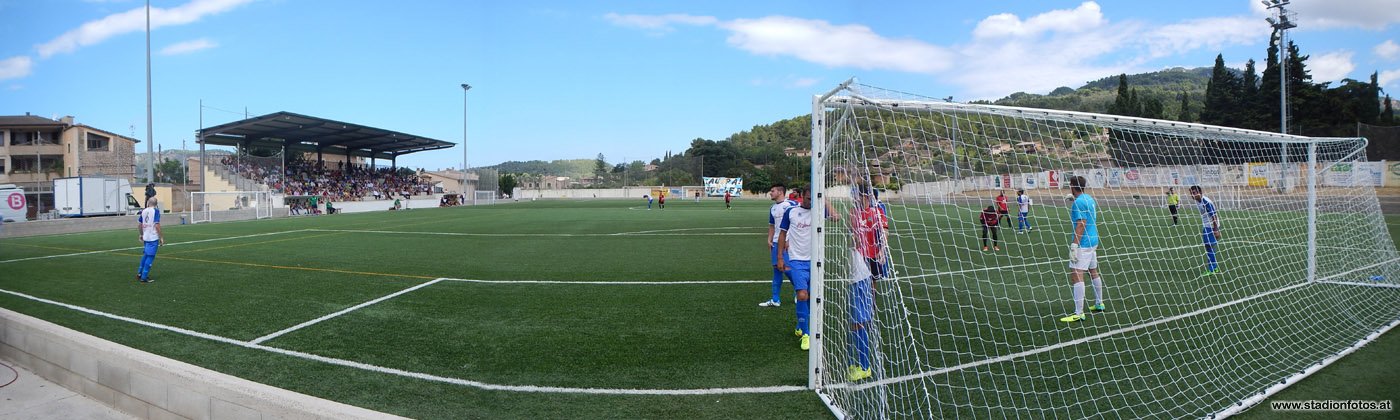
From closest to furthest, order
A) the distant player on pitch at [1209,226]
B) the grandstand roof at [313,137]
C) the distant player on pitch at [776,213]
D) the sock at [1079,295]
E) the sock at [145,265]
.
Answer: the distant player on pitch at [776,213] → the sock at [1079,295] → the distant player on pitch at [1209,226] → the sock at [145,265] → the grandstand roof at [313,137]

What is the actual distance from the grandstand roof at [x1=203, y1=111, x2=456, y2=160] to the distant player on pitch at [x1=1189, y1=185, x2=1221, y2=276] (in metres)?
44.0

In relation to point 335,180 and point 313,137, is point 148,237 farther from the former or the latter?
point 335,180

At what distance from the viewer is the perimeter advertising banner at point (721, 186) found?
76.6 m

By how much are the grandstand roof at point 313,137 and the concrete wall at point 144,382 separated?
128 ft

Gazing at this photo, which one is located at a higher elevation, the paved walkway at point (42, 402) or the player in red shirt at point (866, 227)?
the player in red shirt at point (866, 227)

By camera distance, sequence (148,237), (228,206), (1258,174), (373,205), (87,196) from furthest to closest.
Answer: (373,205)
(228,206)
(87,196)
(1258,174)
(148,237)

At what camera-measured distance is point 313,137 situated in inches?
1935

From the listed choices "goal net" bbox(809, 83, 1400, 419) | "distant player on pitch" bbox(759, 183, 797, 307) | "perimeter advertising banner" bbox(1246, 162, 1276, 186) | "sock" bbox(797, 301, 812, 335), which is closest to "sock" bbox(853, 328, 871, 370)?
"goal net" bbox(809, 83, 1400, 419)

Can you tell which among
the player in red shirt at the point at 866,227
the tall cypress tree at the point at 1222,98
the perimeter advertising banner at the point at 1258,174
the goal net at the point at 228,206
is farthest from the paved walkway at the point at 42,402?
the tall cypress tree at the point at 1222,98

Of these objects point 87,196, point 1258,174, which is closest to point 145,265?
point 1258,174

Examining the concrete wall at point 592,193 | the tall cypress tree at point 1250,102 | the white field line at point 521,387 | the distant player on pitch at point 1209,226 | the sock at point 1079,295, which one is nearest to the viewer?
the white field line at point 521,387

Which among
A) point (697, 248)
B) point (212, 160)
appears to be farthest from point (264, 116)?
point (697, 248)

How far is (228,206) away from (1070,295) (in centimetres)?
4289

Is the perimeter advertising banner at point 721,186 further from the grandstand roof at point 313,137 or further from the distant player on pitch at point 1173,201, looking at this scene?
the distant player on pitch at point 1173,201
